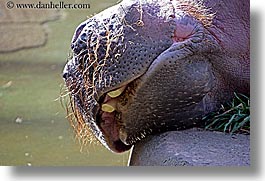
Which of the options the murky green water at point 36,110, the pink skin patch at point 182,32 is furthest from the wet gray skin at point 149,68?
the murky green water at point 36,110

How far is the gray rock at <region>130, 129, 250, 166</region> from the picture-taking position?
105 centimetres

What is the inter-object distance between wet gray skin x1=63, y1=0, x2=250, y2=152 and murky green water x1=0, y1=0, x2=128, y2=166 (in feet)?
0.61

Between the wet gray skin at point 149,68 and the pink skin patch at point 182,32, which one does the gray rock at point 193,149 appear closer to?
the wet gray skin at point 149,68

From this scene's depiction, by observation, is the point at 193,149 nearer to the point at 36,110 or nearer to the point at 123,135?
the point at 123,135

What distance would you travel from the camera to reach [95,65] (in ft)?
3.55

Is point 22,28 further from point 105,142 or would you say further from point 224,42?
point 224,42

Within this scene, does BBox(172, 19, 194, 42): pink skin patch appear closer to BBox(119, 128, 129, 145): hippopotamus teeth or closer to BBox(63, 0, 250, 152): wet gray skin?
BBox(63, 0, 250, 152): wet gray skin

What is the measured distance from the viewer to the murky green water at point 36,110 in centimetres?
131

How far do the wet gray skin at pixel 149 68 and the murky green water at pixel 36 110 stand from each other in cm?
19

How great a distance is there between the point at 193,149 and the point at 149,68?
0.16m

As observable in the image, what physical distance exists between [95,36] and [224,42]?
0.82 ft

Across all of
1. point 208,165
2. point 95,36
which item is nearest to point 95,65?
point 95,36

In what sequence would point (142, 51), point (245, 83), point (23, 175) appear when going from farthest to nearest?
point (23, 175)
point (245, 83)
point (142, 51)

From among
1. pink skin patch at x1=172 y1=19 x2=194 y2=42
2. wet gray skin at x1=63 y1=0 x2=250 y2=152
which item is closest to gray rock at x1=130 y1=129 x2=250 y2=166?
wet gray skin at x1=63 y1=0 x2=250 y2=152
